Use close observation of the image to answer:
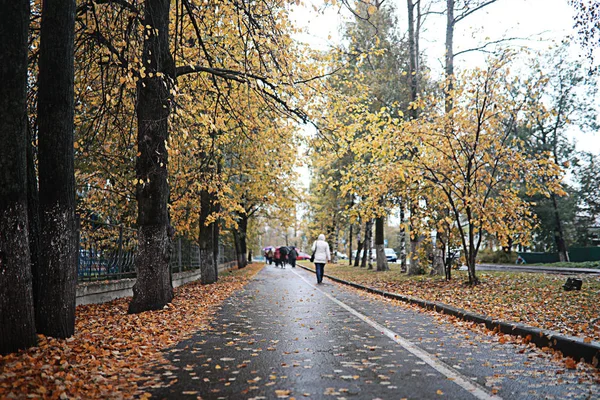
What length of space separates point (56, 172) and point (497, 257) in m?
41.8

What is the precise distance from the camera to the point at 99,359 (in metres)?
6.20

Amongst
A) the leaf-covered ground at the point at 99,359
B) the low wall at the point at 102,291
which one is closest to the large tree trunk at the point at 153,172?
the leaf-covered ground at the point at 99,359

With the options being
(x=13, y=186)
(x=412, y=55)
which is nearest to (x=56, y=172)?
(x=13, y=186)

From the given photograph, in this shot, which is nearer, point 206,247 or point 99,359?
point 99,359

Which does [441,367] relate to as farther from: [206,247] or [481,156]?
[206,247]

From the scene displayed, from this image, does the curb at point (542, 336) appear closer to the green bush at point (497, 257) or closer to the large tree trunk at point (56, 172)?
the large tree trunk at point (56, 172)

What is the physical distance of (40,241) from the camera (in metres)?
6.71

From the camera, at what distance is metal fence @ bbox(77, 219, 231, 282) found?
11988 mm

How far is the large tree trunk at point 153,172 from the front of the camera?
420 inches

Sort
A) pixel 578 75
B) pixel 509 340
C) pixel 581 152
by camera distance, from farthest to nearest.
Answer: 1. pixel 581 152
2. pixel 578 75
3. pixel 509 340

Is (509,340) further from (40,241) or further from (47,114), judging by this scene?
(47,114)

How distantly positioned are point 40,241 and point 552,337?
270 inches

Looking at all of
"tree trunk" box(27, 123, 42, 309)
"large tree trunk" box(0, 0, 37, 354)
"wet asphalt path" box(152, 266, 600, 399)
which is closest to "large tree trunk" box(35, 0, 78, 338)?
"tree trunk" box(27, 123, 42, 309)

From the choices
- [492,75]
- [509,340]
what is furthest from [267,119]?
[509,340]
